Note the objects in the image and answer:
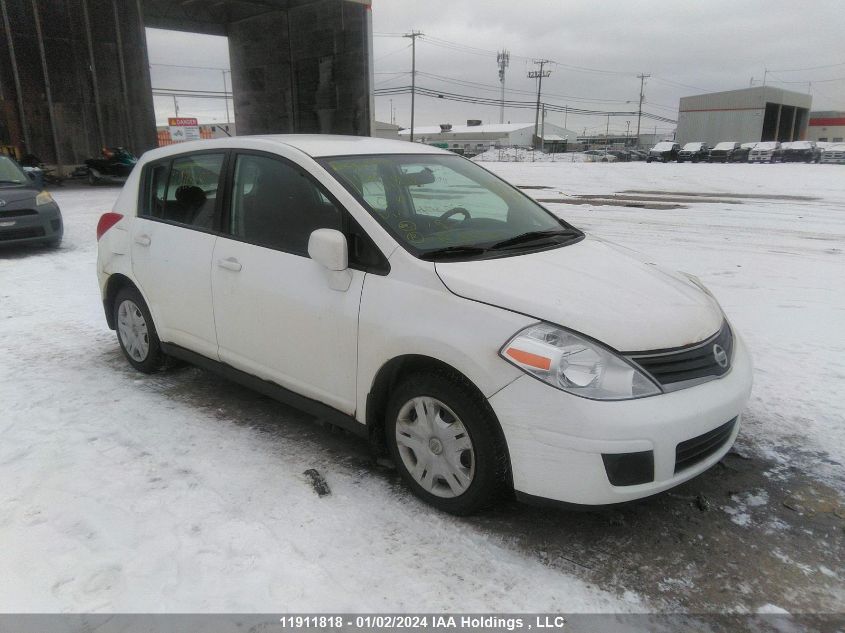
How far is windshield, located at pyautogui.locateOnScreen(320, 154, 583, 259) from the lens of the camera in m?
3.11

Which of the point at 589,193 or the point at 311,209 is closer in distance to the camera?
the point at 311,209

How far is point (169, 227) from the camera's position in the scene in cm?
413

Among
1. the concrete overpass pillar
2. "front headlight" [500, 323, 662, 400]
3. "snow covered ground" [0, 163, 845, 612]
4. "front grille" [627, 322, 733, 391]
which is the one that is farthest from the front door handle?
the concrete overpass pillar

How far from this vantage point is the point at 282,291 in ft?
10.8

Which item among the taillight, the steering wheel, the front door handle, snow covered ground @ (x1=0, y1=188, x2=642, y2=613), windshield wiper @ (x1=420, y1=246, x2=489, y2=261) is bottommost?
snow covered ground @ (x1=0, y1=188, x2=642, y2=613)

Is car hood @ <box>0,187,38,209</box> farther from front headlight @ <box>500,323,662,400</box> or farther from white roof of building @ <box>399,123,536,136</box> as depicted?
white roof of building @ <box>399,123,536,136</box>

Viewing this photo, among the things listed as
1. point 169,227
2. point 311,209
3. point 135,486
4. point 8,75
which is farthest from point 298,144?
point 8,75

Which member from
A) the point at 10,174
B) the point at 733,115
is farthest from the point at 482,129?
the point at 10,174

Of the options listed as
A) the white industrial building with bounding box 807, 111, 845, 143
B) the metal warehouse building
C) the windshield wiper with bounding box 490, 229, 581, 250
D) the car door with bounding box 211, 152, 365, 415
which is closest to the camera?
the car door with bounding box 211, 152, 365, 415

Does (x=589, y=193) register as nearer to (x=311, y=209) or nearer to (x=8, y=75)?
(x=311, y=209)

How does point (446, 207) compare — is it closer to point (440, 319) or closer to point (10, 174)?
point (440, 319)

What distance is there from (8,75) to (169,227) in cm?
2216

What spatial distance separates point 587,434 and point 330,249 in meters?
1.45

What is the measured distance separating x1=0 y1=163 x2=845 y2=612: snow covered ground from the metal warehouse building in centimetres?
6623
